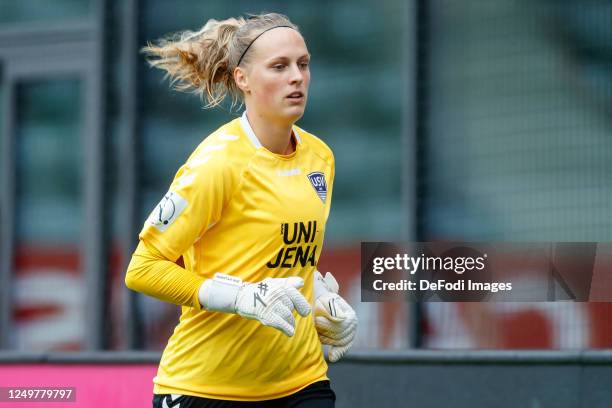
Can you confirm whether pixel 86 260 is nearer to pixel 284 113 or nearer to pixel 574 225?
pixel 574 225

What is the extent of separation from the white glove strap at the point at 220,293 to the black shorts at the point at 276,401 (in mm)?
381

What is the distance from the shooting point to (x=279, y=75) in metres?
4.55

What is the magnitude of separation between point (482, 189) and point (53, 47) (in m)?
2.83

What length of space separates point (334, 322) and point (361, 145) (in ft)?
9.27

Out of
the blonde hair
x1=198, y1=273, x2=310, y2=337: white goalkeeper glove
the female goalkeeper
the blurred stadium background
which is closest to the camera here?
x1=198, y1=273, x2=310, y2=337: white goalkeeper glove

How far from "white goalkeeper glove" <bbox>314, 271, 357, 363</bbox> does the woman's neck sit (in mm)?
577

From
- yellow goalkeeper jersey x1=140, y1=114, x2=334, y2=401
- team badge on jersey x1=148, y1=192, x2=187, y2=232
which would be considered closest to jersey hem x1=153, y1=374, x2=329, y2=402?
yellow goalkeeper jersey x1=140, y1=114, x2=334, y2=401

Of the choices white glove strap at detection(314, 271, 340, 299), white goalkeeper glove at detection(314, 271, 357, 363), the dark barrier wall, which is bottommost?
the dark barrier wall

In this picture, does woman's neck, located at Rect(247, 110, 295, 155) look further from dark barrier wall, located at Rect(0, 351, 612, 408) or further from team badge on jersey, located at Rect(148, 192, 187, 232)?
dark barrier wall, located at Rect(0, 351, 612, 408)

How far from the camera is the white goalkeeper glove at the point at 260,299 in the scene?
13.9 ft

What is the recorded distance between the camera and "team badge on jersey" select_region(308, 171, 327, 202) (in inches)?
185

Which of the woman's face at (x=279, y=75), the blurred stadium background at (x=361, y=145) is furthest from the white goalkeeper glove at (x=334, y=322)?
the blurred stadium background at (x=361, y=145)

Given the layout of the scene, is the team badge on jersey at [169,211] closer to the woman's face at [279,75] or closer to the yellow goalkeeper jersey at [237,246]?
the yellow goalkeeper jersey at [237,246]

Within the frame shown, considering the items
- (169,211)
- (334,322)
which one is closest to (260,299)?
(169,211)
